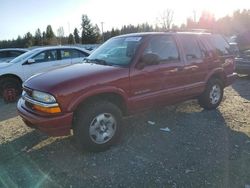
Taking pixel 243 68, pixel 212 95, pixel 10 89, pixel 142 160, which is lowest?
pixel 142 160

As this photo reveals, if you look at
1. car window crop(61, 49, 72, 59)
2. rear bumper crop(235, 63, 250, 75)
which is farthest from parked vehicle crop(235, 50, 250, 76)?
car window crop(61, 49, 72, 59)

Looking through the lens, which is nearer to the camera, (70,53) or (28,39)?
(70,53)

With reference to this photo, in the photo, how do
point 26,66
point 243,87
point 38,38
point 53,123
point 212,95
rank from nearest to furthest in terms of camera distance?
1. point 53,123
2. point 212,95
3. point 26,66
4. point 243,87
5. point 38,38

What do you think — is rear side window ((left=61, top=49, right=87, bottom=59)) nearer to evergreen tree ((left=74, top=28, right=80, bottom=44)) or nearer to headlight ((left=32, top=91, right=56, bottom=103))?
headlight ((left=32, top=91, right=56, bottom=103))

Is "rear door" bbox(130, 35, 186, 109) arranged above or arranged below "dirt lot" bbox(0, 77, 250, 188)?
above

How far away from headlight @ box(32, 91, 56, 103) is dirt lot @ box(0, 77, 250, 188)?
37.5 inches

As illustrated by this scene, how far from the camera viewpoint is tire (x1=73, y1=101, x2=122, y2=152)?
14.8 ft

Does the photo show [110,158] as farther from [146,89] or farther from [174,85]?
[174,85]

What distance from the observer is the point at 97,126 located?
4.70 meters

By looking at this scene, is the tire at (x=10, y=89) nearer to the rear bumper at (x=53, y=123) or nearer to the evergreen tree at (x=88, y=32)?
the rear bumper at (x=53, y=123)

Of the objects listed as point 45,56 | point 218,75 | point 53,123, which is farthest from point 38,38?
point 53,123

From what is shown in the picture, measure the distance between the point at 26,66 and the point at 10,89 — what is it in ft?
2.91

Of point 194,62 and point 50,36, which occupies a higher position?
point 50,36

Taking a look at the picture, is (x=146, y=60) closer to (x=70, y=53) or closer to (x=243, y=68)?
(x=70, y=53)
